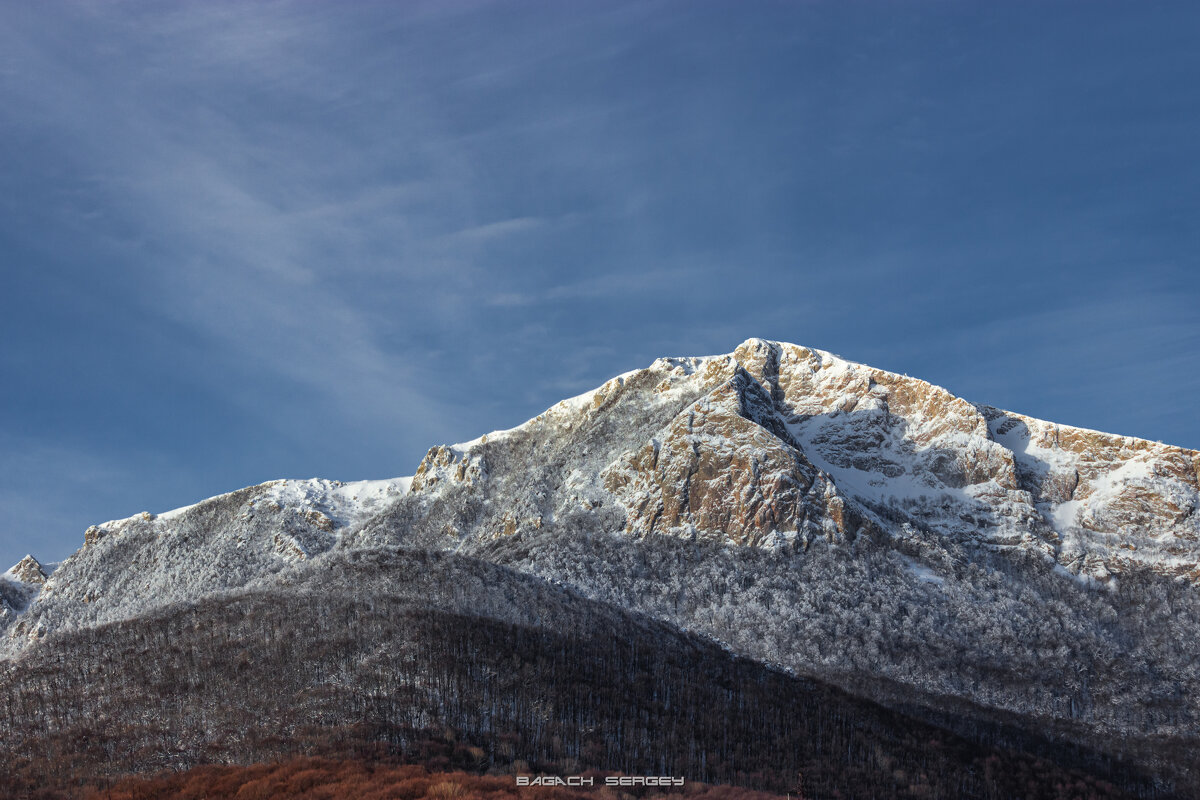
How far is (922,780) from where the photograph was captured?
279 ft

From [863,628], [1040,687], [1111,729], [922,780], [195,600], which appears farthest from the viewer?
[863,628]

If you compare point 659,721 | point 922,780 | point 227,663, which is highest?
point 227,663

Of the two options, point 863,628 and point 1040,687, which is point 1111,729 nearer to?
point 1040,687

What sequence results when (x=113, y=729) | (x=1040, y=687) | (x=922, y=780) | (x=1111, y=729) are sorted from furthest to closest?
1. (x=1040, y=687)
2. (x=1111, y=729)
3. (x=922, y=780)
4. (x=113, y=729)

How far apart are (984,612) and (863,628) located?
30.2m

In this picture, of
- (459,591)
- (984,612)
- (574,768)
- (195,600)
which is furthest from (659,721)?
(984,612)

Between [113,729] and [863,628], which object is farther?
[863,628]

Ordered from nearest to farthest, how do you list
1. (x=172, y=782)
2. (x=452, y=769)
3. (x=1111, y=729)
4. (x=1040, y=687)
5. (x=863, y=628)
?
1. (x=172, y=782)
2. (x=452, y=769)
3. (x=1111, y=729)
4. (x=1040, y=687)
5. (x=863, y=628)

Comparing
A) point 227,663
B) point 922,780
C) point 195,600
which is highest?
point 195,600

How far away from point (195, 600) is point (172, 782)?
79.7 m

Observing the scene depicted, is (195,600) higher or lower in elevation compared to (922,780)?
higher

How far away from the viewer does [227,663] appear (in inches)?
3479

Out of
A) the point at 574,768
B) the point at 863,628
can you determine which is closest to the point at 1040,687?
the point at 863,628

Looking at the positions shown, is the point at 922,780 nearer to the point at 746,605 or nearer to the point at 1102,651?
the point at 746,605
